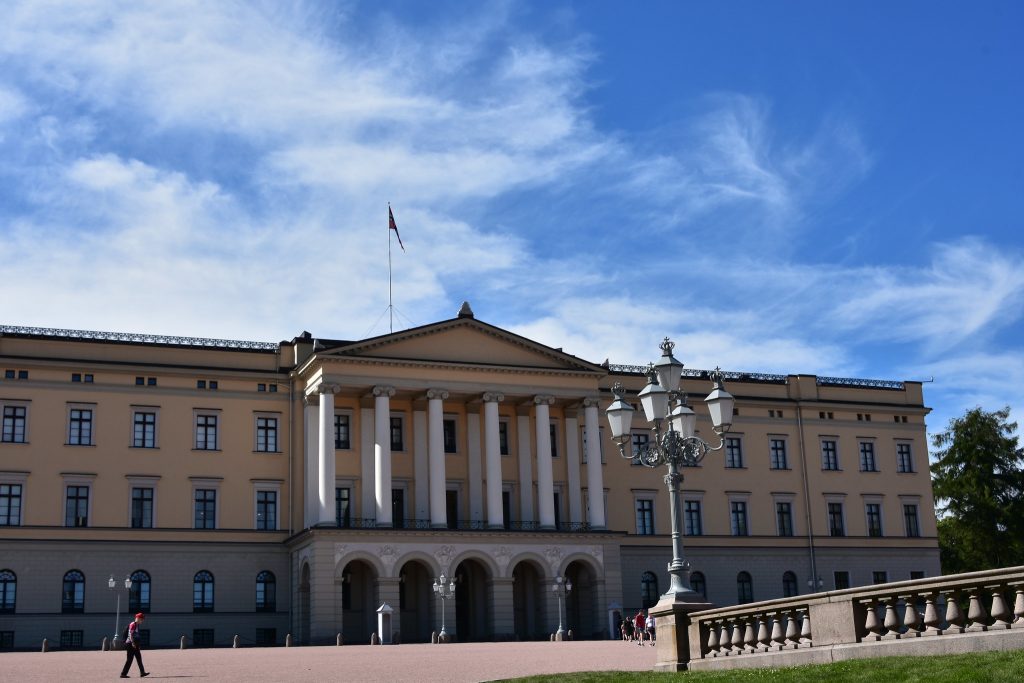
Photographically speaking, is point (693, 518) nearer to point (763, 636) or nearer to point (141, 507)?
point (141, 507)

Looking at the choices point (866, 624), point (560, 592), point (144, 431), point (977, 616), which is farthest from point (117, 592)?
point (977, 616)

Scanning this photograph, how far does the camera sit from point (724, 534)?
66562 mm

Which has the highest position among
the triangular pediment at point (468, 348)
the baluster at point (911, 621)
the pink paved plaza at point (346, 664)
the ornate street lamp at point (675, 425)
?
the triangular pediment at point (468, 348)

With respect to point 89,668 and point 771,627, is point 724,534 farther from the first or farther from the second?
point 771,627

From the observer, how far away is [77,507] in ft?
180

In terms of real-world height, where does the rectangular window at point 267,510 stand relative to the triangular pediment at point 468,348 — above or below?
below

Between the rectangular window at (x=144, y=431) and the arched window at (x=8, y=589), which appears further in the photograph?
the rectangular window at (x=144, y=431)

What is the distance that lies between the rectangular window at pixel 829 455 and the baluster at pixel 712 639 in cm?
4876

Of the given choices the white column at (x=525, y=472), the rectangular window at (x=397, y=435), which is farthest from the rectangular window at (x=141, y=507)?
the white column at (x=525, y=472)

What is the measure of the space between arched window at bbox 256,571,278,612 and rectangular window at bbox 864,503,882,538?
32435mm

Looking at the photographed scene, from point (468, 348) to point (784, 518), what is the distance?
20570 mm

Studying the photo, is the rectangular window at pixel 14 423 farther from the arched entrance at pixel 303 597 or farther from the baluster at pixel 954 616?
the baluster at pixel 954 616

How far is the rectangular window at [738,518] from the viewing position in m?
67.1

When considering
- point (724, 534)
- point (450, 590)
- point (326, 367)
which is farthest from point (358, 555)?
point (724, 534)
